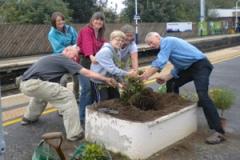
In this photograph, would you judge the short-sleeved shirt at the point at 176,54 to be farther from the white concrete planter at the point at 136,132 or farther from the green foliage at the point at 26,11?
the green foliage at the point at 26,11

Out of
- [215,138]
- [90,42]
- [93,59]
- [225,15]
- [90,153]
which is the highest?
[90,42]

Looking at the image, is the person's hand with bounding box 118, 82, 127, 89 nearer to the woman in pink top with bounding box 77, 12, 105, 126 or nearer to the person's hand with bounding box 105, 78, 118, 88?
the person's hand with bounding box 105, 78, 118, 88

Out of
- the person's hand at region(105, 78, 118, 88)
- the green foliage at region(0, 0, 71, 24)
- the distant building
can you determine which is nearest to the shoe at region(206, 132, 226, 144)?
the person's hand at region(105, 78, 118, 88)

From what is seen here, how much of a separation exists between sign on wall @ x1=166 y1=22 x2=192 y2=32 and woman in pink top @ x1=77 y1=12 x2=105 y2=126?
43354mm

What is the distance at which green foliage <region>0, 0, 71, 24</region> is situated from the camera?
35594 millimetres

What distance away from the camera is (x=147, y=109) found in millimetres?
6422

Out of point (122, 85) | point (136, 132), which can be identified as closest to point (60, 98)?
point (122, 85)

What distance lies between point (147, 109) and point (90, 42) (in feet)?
4.72

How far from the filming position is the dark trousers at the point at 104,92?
7.01 meters

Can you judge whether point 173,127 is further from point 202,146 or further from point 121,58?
point 121,58

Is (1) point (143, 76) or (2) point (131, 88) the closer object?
(2) point (131, 88)

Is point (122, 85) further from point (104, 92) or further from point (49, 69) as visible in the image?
point (49, 69)

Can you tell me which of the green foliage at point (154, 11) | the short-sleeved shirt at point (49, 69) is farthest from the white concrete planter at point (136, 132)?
the green foliage at point (154, 11)

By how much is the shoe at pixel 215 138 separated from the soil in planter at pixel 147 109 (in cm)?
55
